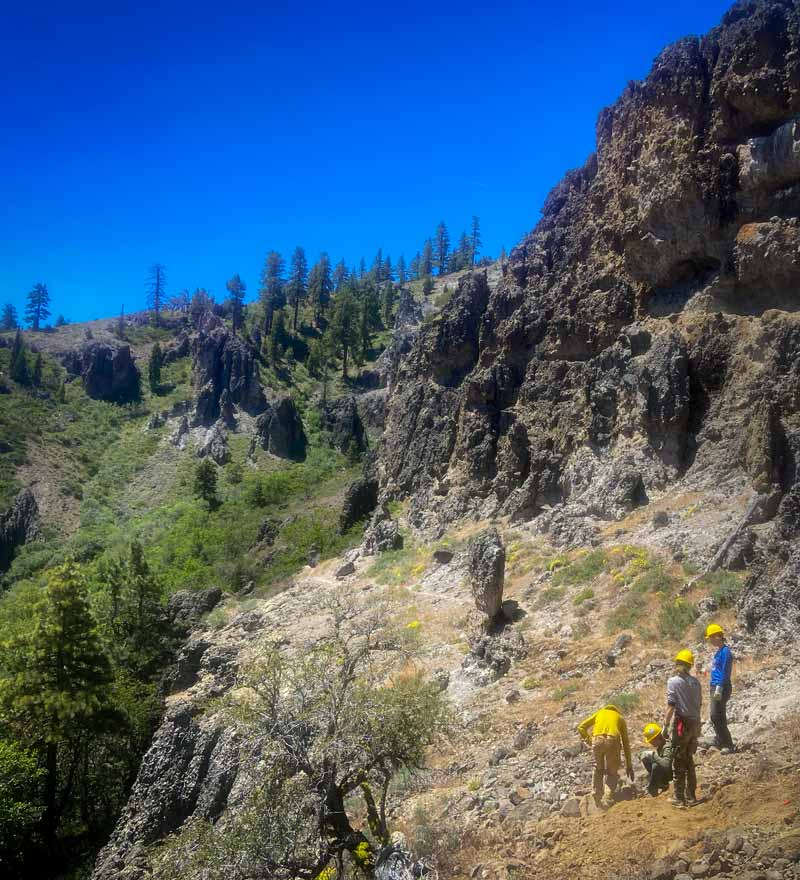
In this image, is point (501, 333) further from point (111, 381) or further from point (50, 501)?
point (111, 381)

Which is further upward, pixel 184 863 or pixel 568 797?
pixel 184 863

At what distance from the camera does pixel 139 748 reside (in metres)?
19.5

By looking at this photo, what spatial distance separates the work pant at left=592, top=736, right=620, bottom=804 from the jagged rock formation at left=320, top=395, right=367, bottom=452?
53961 mm

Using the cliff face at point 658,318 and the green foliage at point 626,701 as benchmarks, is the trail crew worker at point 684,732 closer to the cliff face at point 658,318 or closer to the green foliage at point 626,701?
the green foliage at point 626,701

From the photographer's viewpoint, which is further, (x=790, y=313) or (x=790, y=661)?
(x=790, y=313)

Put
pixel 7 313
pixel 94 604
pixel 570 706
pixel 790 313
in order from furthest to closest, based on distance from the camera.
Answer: pixel 7 313, pixel 94 604, pixel 790 313, pixel 570 706

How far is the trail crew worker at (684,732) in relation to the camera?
7.27 meters

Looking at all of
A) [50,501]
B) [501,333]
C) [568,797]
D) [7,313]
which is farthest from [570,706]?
[7,313]

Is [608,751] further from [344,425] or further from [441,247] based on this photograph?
[441,247]

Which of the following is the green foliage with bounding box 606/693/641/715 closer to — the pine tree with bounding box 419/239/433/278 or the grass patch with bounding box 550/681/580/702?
the grass patch with bounding box 550/681/580/702

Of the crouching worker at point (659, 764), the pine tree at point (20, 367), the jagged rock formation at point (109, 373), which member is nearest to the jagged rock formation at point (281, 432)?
the jagged rock formation at point (109, 373)

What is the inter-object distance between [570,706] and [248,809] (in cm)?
637

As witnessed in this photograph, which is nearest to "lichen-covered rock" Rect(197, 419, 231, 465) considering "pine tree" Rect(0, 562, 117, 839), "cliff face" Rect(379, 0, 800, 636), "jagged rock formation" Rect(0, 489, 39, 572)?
"jagged rock formation" Rect(0, 489, 39, 572)

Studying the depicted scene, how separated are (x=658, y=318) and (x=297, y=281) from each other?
73.2m
